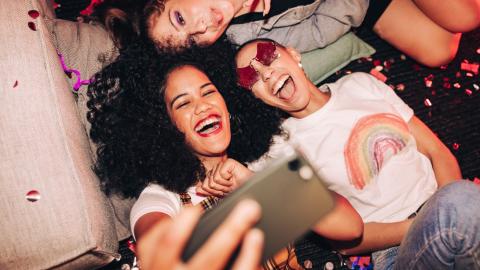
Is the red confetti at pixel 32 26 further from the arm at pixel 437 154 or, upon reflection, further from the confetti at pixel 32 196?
the arm at pixel 437 154

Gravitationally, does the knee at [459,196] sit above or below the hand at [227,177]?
above

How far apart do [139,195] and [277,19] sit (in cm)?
137

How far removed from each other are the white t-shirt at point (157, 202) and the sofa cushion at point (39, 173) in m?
0.16

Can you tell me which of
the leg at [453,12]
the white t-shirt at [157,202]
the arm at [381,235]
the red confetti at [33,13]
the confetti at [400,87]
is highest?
the red confetti at [33,13]

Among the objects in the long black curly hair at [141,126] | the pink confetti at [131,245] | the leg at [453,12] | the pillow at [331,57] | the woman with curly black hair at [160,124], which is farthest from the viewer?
the pillow at [331,57]

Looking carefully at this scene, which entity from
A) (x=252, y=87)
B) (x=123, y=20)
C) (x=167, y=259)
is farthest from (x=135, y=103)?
(x=167, y=259)

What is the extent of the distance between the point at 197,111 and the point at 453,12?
1.79m

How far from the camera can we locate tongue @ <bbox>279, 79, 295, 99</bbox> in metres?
2.09

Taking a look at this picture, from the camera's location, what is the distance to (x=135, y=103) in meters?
2.04

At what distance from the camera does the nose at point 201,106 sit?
1718 mm

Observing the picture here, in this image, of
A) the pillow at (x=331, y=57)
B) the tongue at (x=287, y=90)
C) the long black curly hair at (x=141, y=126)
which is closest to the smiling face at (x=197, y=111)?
the long black curly hair at (x=141, y=126)

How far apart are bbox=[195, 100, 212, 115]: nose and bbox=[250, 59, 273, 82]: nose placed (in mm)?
414

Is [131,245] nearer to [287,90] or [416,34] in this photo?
[287,90]

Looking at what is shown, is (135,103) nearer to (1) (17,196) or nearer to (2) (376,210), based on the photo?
(1) (17,196)
